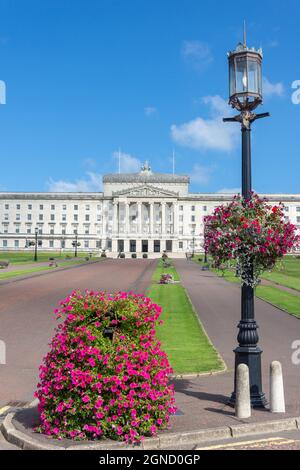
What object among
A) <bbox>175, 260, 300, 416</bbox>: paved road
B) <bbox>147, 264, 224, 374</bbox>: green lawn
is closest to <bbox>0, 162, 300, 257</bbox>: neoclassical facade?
<bbox>175, 260, 300, 416</bbox>: paved road

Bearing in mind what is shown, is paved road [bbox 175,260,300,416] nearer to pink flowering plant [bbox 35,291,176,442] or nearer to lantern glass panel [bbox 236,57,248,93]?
pink flowering plant [bbox 35,291,176,442]

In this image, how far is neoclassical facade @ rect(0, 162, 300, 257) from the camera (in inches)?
6708

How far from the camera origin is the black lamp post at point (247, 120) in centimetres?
1066

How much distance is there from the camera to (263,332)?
20.8 metres

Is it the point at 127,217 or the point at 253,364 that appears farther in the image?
the point at 127,217

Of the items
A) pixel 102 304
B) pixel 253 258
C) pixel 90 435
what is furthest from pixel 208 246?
pixel 90 435

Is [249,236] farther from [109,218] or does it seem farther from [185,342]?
[109,218]

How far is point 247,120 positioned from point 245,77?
0.92 meters

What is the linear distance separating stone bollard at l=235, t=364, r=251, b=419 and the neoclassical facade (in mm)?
160348

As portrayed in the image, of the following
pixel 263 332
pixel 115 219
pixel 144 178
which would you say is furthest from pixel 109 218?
pixel 263 332

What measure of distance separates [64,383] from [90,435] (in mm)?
932

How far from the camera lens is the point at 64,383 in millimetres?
8375

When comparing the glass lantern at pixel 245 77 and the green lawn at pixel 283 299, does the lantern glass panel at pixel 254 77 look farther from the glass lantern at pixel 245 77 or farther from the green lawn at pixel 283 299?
the green lawn at pixel 283 299
